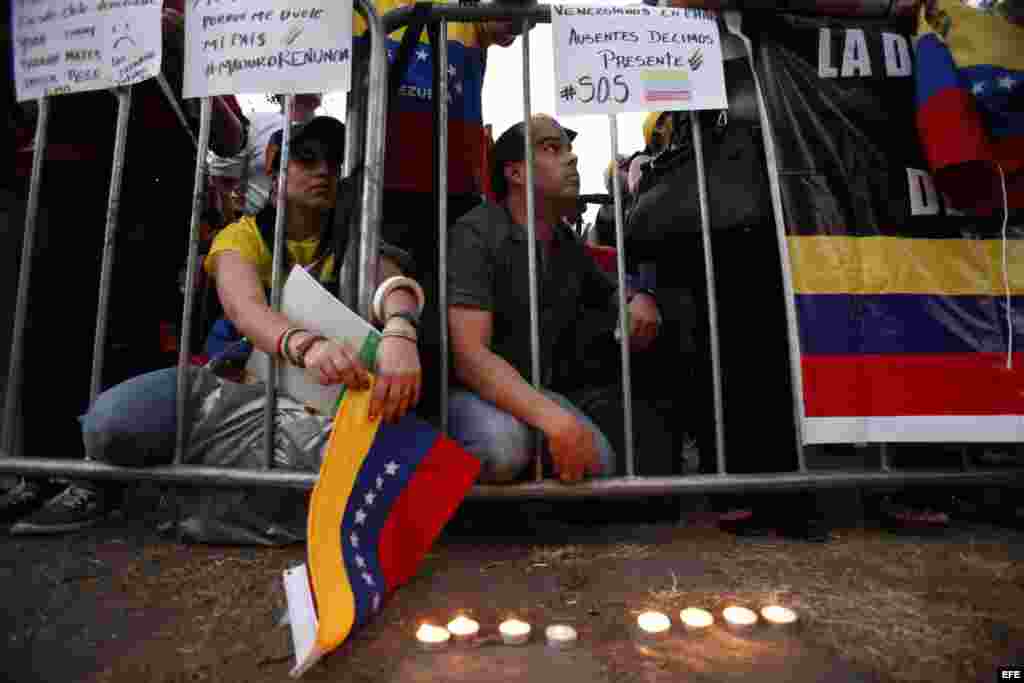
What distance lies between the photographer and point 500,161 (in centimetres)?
267

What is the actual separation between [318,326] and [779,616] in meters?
1.39

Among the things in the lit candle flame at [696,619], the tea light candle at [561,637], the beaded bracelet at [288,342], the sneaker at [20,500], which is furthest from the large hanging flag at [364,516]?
the sneaker at [20,500]

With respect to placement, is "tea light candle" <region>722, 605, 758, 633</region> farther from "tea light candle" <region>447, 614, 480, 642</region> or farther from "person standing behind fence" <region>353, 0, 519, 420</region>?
"person standing behind fence" <region>353, 0, 519, 420</region>

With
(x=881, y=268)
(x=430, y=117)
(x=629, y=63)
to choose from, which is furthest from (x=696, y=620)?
(x=430, y=117)

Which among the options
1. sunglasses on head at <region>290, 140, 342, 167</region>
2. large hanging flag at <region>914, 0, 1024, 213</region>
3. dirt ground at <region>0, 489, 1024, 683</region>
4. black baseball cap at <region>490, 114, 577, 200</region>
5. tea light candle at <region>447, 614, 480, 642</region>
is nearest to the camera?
dirt ground at <region>0, 489, 1024, 683</region>

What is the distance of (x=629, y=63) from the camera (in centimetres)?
220

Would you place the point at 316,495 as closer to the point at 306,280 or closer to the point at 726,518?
the point at 306,280

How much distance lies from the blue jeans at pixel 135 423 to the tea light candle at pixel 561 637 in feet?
4.60

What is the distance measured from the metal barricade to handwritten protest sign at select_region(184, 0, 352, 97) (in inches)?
3.4

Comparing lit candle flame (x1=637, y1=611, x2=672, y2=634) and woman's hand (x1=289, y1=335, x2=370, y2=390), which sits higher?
woman's hand (x1=289, y1=335, x2=370, y2=390)

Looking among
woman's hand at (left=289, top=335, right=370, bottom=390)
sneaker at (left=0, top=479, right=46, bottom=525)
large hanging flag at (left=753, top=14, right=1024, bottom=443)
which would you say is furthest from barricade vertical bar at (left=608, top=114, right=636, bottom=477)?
sneaker at (left=0, top=479, right=46, bottom=525)

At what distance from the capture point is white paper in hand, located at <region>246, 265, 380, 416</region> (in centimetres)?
171

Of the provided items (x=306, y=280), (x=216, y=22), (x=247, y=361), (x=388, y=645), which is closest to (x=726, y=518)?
(x=388, y=645)

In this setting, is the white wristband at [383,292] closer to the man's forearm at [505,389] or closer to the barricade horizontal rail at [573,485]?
the man's forearm at [505,389]
